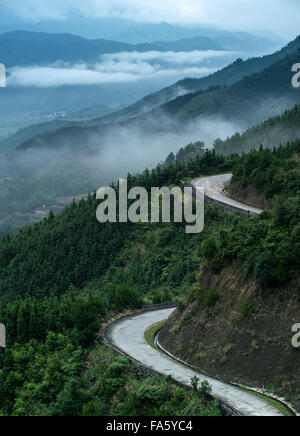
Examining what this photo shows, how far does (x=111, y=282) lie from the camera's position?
6072 centimetres

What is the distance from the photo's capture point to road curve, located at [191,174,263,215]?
56775 millimetres

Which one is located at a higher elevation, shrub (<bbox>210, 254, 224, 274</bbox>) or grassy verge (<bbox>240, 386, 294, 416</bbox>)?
shrub (<bbox>210, 254, 224, 274</bbox>)

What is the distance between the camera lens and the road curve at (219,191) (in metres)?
56.8

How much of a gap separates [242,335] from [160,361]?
14.5ft

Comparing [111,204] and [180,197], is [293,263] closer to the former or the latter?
[180,197]

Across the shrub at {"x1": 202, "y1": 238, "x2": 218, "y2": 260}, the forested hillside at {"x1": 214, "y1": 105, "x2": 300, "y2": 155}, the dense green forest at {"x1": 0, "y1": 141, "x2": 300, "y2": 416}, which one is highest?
the forested hillside at {"x1": 214, "y1": 105, "x2": 300, "y2": 155}

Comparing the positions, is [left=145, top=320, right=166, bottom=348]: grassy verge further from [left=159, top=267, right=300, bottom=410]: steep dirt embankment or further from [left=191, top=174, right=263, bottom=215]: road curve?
[left=191, top=174, right=263, bottom=215]: road curve

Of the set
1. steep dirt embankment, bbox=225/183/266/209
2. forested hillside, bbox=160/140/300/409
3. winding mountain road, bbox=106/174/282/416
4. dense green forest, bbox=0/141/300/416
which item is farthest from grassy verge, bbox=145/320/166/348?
steep dirt embankment, bbox=225/183/266/209

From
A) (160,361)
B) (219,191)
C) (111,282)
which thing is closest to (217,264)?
(160,361)

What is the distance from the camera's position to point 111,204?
75.2 metres

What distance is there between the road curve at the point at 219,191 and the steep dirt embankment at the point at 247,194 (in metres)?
0.62

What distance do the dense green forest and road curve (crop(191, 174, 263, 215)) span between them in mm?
1828

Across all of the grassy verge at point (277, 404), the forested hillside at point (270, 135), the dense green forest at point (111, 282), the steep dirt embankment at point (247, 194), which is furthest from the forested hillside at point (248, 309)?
the forested hillside at point (270, 135)

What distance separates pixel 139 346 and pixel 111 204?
42.1 meters
